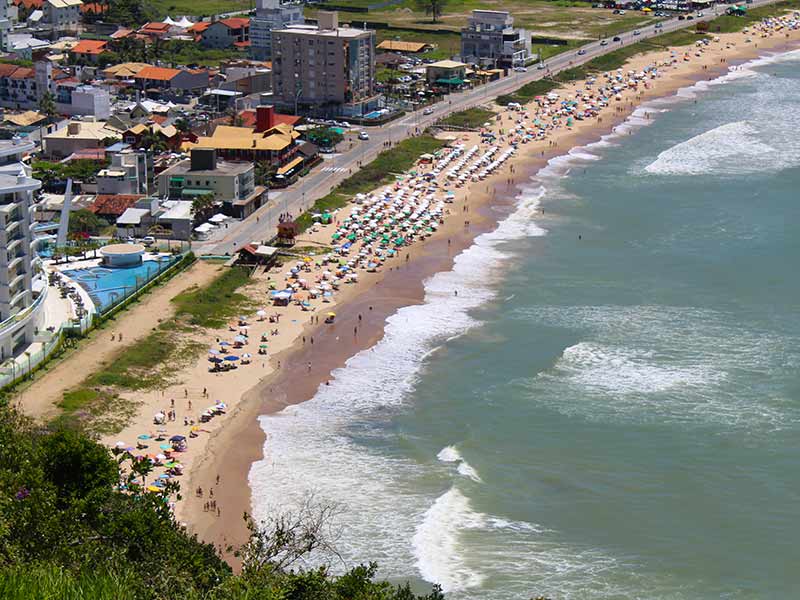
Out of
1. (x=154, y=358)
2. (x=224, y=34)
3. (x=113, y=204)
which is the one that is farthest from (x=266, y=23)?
(x=154, y=358)

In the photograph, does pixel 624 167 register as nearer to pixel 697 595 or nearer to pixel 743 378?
pixel 743 378

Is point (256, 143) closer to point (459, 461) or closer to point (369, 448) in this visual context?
point (369, 448)

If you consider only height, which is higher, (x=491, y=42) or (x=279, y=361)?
(x=491, y=42)

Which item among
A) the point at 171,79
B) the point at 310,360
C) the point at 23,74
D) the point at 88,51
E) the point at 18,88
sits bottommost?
the point at 310,360

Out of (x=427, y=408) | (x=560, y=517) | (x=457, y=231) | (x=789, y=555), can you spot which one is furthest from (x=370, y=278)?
(x=789, y=555)

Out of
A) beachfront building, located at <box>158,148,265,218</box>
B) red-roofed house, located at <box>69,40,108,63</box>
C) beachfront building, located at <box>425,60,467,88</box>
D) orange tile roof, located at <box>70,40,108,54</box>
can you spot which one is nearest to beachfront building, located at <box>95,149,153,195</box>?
beachfront building, located at <box>158,148,265,218</box>

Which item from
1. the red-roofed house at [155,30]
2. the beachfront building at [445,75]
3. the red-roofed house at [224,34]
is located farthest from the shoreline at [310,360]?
the red-roofed house at [155,30]
